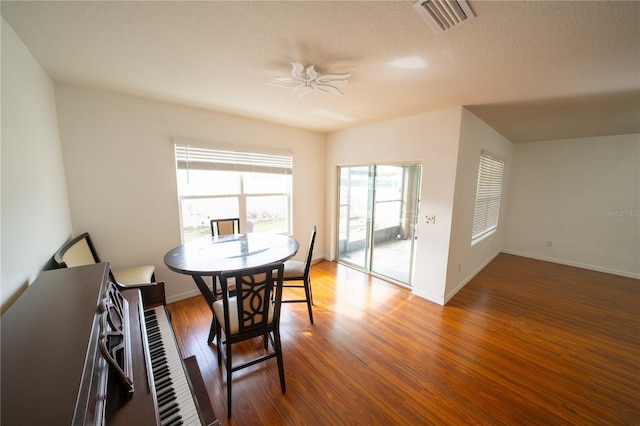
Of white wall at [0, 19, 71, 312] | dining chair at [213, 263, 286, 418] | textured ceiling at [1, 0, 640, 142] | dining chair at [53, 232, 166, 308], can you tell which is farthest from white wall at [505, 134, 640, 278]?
white wall at [0, 19, 71, 312]

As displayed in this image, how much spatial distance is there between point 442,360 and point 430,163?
210cm

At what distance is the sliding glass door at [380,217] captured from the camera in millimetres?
3309

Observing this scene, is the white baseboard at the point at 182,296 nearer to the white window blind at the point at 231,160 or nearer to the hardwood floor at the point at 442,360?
the hardwood floor at the point at 442,360

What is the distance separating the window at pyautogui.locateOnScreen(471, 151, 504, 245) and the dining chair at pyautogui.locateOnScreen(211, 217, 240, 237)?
11.4ft

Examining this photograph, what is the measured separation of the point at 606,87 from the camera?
1992 mm

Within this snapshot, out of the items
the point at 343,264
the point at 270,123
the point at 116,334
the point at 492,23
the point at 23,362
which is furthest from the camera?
the point at 343,264

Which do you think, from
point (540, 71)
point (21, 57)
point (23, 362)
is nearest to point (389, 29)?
point (540, 71)

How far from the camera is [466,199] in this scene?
9.70 feet

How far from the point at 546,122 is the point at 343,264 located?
11.9 ft

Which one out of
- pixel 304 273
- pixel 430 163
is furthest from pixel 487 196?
pixel 304 273

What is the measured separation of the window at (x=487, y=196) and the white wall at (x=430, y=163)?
0.98 meters

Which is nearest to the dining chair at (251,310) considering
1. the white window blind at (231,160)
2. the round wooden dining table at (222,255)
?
the round wooden dining table at (222,255)

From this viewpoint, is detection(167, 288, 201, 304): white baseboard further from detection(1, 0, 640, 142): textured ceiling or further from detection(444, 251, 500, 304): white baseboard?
detection(444, 251, 500, 304): white baseboard

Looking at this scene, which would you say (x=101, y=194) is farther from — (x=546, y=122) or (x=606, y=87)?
(x=546, y=122)
